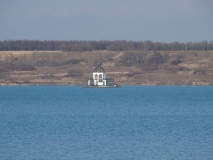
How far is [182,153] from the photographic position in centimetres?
2488

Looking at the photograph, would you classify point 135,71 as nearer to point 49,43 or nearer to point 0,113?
point 49,43

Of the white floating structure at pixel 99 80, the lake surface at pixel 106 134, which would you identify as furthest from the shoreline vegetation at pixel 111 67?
the lake surface at pixel 106 134

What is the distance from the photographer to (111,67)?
10938cm

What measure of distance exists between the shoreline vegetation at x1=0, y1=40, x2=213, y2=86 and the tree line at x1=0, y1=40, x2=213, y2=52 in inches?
175

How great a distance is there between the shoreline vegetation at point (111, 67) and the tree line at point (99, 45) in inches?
175

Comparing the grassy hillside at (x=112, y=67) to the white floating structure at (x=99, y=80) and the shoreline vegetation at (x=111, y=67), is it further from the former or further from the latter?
the white floating structure at (x=99, y=80)

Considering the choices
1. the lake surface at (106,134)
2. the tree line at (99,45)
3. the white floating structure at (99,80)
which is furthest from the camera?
the tree line at (99,45)

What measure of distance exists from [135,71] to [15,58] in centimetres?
2794

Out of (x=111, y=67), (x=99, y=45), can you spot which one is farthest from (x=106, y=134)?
(x=99, y=45)

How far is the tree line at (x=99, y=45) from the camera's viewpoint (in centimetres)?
13138

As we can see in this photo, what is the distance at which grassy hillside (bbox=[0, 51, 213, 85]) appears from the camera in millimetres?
102750

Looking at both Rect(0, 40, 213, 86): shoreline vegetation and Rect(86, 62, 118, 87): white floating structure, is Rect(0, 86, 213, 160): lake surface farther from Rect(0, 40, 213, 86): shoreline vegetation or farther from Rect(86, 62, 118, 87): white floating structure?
Rect(0, 40, 213, 86): shoreline vegetation

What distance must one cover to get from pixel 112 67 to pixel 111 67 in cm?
20

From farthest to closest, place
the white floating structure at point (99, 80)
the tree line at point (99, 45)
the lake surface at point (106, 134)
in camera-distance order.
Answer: the tree line at point (99, 45), the white floating structure at point (99, 80), the lake surface at point (106, 134)
